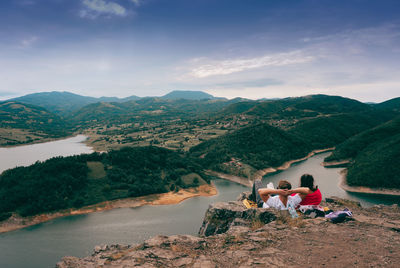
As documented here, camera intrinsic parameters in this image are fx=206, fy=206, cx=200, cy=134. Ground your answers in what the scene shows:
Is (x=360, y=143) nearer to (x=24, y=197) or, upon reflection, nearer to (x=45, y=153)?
(x=24, y=197)

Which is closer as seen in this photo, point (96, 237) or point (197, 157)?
point (96, 237)

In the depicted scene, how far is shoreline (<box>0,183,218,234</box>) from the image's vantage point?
176ft

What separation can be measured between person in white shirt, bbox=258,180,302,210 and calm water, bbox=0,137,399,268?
41895mm

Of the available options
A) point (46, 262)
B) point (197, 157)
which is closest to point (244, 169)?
point (197, 157)

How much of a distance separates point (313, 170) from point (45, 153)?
578 feet

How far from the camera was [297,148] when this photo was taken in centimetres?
13550

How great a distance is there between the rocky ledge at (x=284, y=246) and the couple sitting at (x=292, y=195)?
2.41 ft

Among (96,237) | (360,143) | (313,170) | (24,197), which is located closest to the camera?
(96,237)

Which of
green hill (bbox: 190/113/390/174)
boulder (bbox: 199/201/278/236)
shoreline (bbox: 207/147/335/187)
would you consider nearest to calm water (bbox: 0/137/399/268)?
shoreline (bbox: 207/147/335/187)

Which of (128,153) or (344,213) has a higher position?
(344,213)

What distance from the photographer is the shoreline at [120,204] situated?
2109 inches

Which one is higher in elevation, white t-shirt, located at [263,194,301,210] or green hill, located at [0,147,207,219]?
white t-shirt, located at [263,194,301,210]

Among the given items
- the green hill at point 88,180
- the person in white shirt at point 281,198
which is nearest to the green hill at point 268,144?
the green hill at point 88,180

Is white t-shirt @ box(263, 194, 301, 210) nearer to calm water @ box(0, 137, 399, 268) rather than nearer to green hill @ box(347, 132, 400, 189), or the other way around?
calm water @ box(0, 137, 399, 268)
